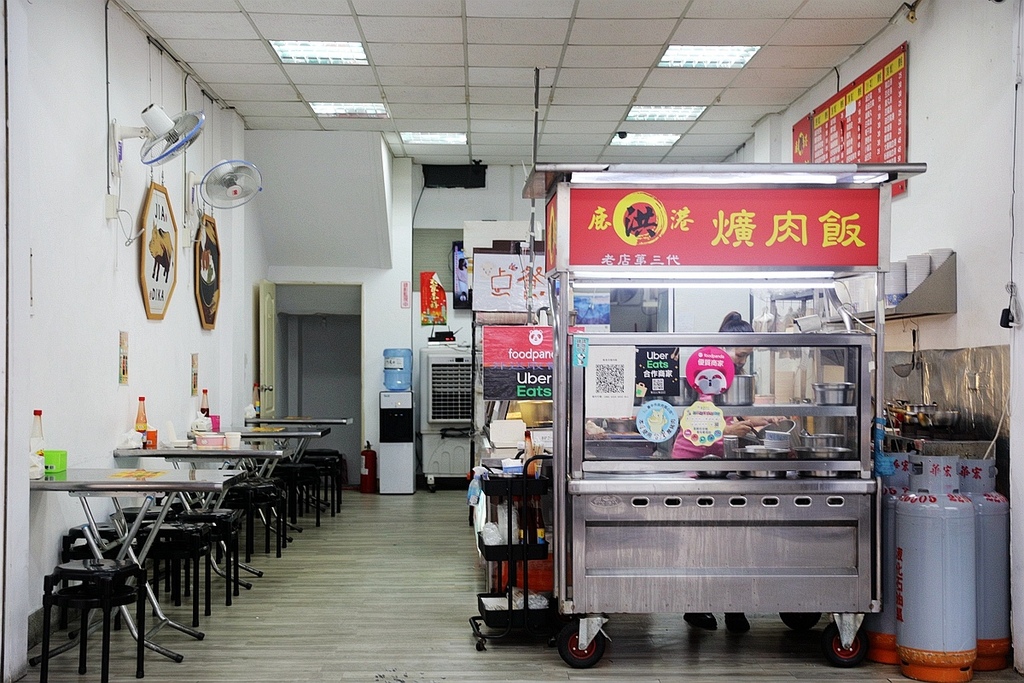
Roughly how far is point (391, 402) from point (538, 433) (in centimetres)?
514

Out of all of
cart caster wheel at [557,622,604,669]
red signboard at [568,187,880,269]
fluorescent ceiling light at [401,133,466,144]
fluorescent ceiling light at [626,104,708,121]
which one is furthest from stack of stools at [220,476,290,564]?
fluorescent ceiling light at [626,104,708,121]

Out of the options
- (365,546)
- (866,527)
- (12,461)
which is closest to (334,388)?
→ (365,546)

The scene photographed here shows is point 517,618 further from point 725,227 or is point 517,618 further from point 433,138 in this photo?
point 433,138

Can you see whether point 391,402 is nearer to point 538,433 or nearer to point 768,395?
point 538,433

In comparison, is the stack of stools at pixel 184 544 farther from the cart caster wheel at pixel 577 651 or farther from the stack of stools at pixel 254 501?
the cart caster wheel at pixel 577 651

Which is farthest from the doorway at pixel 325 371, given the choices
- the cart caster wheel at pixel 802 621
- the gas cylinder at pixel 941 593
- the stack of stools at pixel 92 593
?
the gas cylinder at pixel 941 593

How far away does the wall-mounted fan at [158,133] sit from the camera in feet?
19.2

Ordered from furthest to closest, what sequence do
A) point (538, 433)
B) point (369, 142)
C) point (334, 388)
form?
point (334, 388), point (369, 142), point (538, 433)

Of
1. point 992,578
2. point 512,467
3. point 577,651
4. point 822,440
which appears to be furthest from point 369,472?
point 992,578

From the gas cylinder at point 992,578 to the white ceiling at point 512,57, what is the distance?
3311 millimetres

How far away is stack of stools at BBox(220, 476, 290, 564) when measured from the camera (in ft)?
22.4

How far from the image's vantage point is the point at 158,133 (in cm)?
603

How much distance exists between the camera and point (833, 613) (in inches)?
184

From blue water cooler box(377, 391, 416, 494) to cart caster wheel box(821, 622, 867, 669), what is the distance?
6725mm
